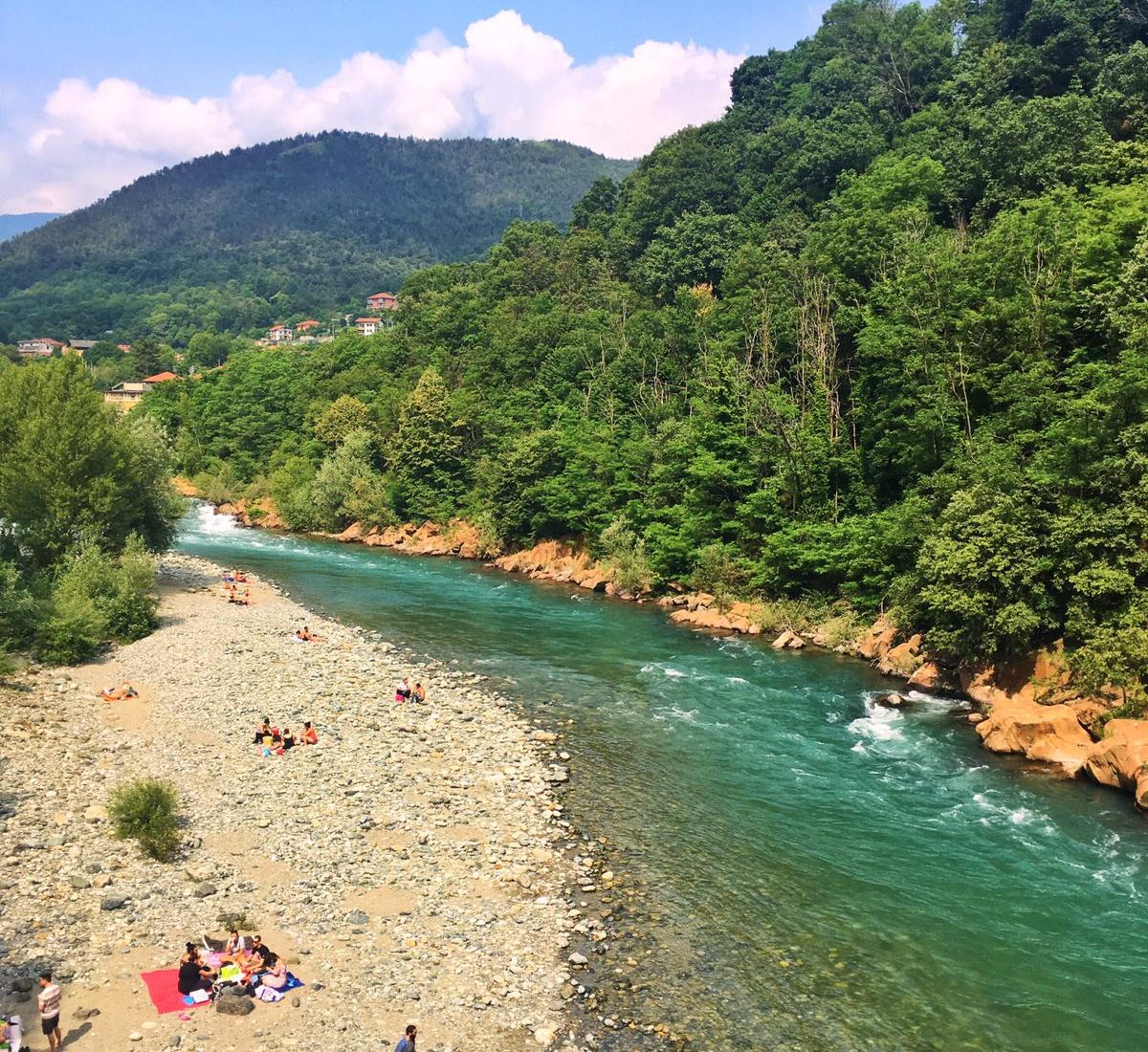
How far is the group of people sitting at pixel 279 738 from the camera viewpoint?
1131 inches

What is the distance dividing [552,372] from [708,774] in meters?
53.2

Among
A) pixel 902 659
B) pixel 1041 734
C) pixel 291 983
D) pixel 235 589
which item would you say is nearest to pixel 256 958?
pixel 291 983

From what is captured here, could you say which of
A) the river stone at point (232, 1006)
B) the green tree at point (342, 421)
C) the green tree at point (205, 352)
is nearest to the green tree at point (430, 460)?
the green tree at point (342, 421)

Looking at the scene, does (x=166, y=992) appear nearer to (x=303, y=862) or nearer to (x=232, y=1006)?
(x=232, y=1006)

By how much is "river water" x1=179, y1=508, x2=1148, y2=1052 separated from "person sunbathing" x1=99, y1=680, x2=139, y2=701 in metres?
13.9

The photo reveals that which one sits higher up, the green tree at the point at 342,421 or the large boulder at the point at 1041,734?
the green tree at the point at 342,421

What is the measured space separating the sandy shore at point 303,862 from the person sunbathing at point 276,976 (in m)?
0.41

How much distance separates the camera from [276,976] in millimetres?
16938

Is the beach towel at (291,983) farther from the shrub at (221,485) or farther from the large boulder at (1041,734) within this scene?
the shrub at (221,485)

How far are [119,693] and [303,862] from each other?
52.7ft

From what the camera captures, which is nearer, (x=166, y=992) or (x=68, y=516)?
(x=166, y=992)

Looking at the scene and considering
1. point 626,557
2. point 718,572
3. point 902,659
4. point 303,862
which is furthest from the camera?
point 626,557

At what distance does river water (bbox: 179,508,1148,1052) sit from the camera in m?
17.4

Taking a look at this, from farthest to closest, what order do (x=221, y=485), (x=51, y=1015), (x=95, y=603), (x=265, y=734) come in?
(x=221, y=485)
(x=95, y=603)
(x=265, y=734)
(x=51, y=1015)
